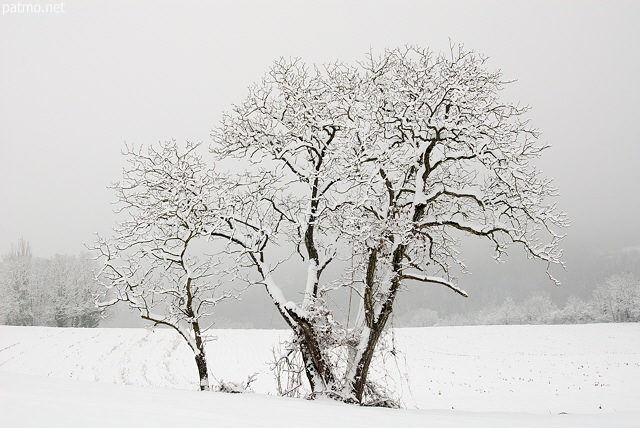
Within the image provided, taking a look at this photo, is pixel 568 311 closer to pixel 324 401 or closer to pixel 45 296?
pixel 324 401

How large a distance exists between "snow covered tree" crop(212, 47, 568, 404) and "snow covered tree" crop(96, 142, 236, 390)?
92 cm

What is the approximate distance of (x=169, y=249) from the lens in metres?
10.8

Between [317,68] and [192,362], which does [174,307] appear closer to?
[317,68]

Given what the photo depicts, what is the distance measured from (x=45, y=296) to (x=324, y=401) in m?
55.5

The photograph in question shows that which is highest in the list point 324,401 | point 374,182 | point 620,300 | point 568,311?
point 374,182

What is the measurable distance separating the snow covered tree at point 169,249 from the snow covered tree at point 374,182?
92cm

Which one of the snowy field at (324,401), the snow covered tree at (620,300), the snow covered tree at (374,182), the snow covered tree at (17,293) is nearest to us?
the snowy field at (324,401)

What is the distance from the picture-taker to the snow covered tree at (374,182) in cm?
974

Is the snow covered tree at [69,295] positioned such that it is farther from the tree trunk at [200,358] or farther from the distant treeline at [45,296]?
the tree trunk at [200,358]

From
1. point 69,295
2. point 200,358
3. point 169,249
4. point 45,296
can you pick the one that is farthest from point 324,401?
point 45,296

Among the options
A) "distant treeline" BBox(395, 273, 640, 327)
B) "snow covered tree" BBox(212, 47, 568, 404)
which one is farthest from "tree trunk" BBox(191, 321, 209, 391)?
"distant treeline" BBox(395, 273, 640, 327)

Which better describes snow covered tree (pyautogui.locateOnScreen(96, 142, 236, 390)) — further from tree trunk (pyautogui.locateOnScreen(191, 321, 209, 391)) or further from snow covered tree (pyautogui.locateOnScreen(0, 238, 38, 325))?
snow covered tree (pyautogui.locateOnScreen(0, 238, 38, 325))

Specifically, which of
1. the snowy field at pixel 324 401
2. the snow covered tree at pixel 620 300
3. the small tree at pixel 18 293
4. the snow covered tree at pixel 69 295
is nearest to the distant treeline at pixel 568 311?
the snow covered tree at pixel 620 300

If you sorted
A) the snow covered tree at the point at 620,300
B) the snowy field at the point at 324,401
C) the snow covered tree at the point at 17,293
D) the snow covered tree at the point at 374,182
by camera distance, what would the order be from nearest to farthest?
the snowy field at the point at 324,401 → the snow covered tree at the point at 374,182 → the snow covered tree at the point at 17,293 → the snow covered tree at the point at 620,300
